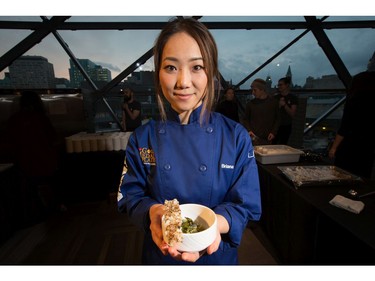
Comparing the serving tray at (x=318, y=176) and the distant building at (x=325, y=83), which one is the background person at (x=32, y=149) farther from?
the distant building at (x=325, y=83)

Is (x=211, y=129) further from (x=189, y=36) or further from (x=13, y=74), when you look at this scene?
(x=13, y=74)

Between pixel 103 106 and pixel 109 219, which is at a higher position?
pixel 103 106

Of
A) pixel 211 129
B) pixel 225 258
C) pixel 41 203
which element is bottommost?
pixel 41 203

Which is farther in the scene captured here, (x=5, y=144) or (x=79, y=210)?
(x=79, y=210)

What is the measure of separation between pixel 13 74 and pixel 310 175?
15.3ft

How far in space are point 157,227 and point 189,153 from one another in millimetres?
257

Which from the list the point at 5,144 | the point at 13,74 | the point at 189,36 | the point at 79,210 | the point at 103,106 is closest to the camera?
the point at 189,36

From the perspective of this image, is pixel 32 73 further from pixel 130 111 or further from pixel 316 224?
pixel 316 224

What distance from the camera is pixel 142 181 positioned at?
2.45 ft

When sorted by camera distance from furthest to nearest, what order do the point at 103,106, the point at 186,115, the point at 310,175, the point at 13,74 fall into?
the point at 103,106 < the point at 13,74 < the point at 310,175 < the point at 186,115

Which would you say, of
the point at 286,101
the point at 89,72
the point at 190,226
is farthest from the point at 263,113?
the point at 89,72

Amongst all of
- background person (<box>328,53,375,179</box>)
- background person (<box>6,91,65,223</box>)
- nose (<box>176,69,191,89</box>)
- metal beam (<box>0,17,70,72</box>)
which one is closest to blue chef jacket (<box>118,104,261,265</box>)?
nose (<box>176,69,191,89</box>)

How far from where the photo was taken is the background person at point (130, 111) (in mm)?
3586

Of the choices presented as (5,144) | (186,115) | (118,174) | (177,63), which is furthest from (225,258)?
(5,144)
